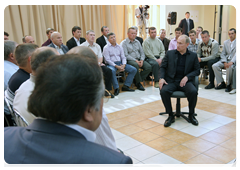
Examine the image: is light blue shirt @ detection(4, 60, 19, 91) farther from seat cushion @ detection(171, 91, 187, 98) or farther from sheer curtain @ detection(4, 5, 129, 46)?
sheer curtain @ detection(4, 5, 129, 46)

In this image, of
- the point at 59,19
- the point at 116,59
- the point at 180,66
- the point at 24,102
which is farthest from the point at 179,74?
the point at 59,19

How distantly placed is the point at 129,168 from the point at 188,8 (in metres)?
10.9

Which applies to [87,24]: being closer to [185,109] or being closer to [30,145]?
[185,109]

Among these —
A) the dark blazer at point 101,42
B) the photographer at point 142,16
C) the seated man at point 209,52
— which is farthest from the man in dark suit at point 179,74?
the photographer at point 142,16

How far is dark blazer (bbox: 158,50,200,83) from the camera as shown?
11.1 ft

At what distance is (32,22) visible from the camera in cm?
631

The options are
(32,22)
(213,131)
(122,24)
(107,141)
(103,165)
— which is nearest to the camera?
(103,165)

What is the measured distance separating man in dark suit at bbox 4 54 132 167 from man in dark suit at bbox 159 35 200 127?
263cm

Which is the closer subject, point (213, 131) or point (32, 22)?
point (213, 131)

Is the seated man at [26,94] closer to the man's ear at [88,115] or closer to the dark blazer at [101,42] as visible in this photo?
the man's ear at [88,115]

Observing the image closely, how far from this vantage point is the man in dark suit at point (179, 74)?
3270 millimetres

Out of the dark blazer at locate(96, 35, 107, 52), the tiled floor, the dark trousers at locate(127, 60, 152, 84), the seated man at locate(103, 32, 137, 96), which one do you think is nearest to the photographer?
the dark blazer at locate(96, 35, 107, 52)

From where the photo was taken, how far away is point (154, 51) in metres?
6.07
